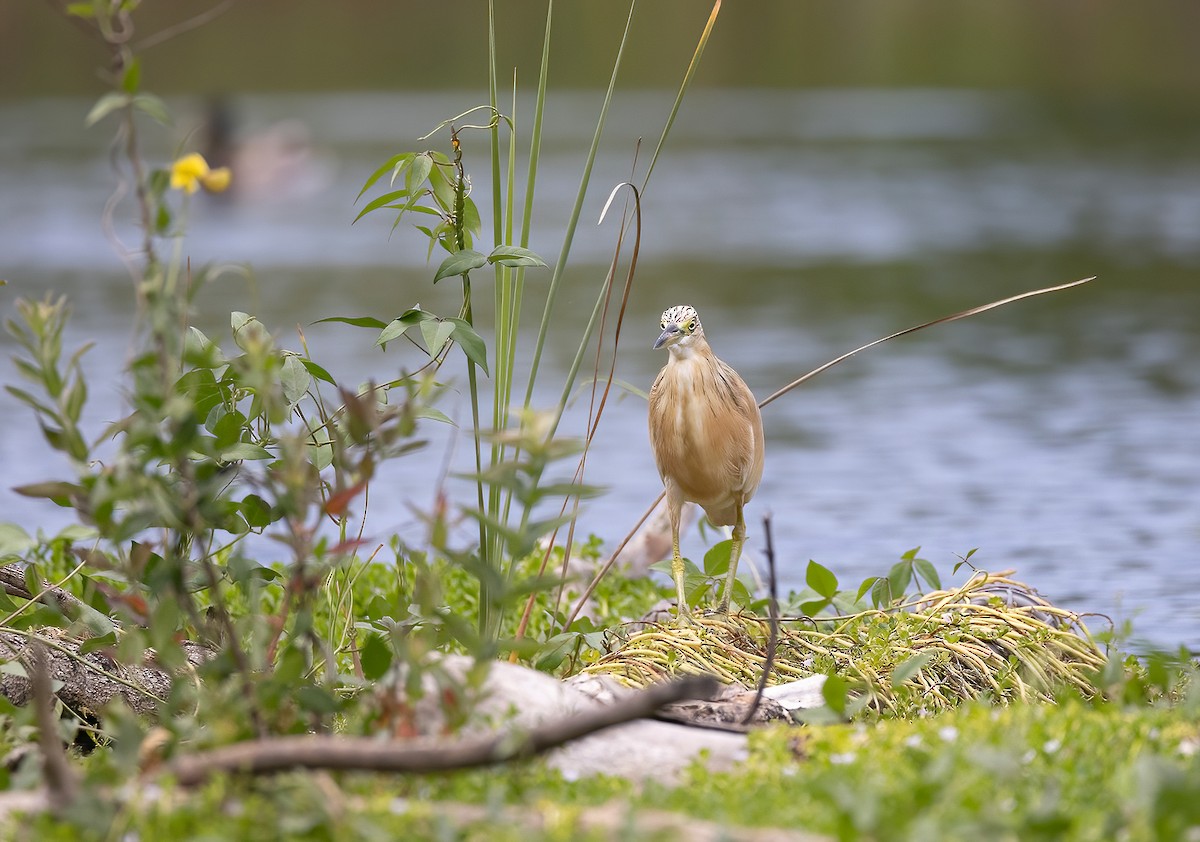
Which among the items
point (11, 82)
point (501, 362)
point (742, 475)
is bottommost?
point (742, 475)

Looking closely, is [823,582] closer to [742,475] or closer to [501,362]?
[742,475]

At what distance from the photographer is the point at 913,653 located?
4078 mm

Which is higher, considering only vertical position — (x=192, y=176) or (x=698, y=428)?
(x=192, y=176)

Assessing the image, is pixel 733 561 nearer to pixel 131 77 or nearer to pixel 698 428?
pixel 698 428

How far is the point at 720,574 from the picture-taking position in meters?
4.61

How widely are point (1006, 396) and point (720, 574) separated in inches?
219

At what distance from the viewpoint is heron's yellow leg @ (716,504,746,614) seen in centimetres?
436

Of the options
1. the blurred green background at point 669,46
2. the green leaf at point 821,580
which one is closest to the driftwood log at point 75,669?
the green leaf at point 821,580

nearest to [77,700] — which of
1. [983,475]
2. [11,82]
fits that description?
[983,475]

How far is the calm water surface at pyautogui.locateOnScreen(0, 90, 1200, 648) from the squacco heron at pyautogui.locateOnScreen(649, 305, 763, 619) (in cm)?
69

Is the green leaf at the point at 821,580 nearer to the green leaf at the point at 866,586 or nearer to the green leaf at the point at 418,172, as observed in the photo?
the green leaf at the point at 866,586

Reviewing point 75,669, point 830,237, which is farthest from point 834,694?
point 830,237

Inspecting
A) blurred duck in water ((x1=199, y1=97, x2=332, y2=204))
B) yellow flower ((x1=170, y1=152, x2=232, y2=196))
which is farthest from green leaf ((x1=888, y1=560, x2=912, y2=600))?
blurred duck in water ((x1=199, y1=97, x2=332, y2=204))

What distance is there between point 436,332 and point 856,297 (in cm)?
959
